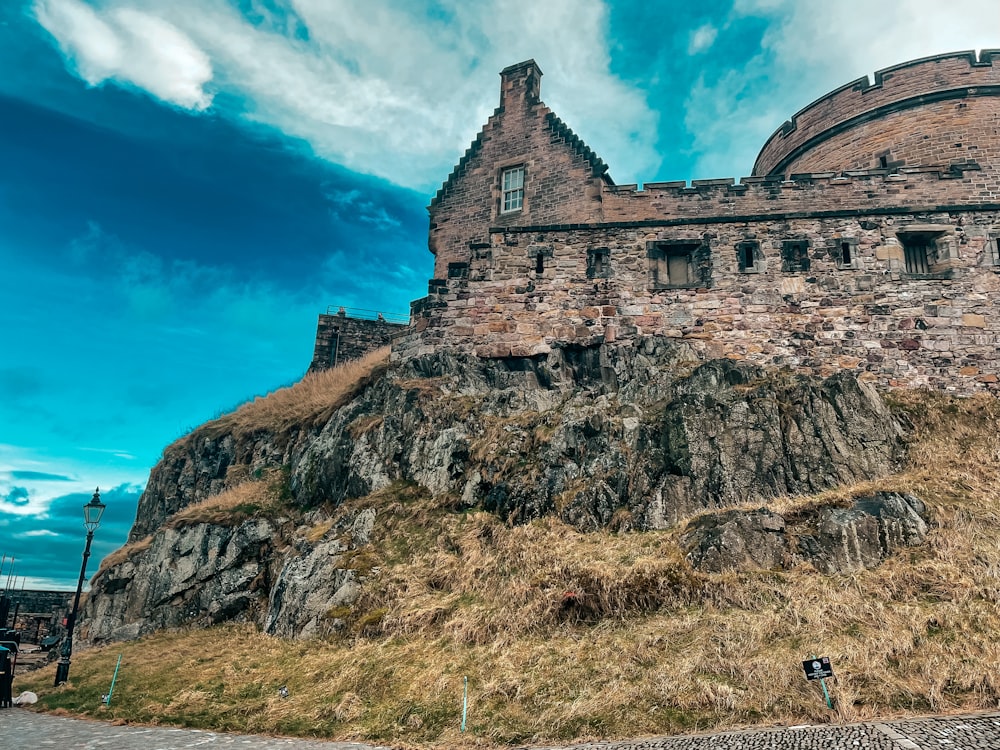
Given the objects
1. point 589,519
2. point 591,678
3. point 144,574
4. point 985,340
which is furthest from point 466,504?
point 985,340

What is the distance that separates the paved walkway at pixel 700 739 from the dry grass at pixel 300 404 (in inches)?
439

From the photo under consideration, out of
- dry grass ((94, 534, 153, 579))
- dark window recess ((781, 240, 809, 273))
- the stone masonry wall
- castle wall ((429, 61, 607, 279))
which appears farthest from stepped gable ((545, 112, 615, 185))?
dry grass ((94, 534, 153, 579))

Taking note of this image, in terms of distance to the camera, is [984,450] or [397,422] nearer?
[984,450]

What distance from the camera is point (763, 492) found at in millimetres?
14297

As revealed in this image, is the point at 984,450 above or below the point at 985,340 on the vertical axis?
below

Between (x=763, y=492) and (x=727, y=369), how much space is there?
3975mm

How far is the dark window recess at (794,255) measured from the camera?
62.7ft

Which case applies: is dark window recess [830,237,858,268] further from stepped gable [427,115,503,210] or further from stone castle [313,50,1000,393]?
stepped gable [427,115,503,210]

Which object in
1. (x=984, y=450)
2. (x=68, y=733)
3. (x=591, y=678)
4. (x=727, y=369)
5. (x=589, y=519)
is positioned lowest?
(x=68, y=733)

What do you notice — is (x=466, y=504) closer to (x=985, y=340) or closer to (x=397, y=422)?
(x=397, y=422)

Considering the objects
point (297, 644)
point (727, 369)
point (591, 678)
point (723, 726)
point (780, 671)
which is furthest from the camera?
point (727, 369)

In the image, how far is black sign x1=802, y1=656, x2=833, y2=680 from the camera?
887 centimetres

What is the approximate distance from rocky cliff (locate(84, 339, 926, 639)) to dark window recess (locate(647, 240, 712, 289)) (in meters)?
2.34

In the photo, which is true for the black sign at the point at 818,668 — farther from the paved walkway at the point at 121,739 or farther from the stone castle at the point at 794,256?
the stone castle at the point at 794,256
